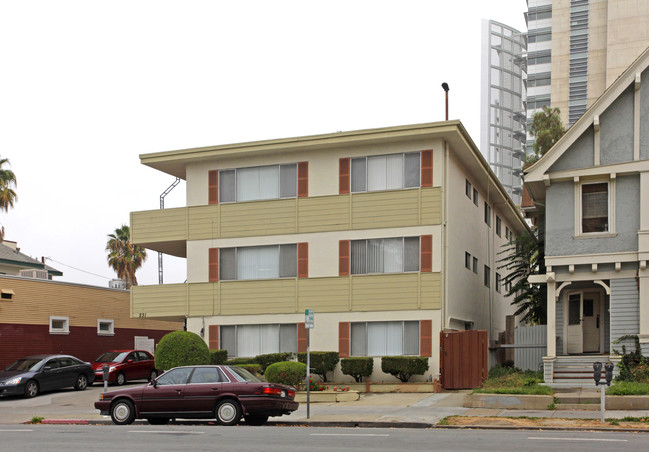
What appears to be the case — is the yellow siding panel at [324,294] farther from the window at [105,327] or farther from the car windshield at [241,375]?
the window at [105,327]

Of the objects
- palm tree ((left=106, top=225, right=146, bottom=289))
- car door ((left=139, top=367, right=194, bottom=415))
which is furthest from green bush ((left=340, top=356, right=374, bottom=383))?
palm tree ((left=106, top=225, right=146, bottom=289))

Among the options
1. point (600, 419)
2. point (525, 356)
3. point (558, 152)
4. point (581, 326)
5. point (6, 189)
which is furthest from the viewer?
point (6, 189)

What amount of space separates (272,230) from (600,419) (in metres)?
15.5

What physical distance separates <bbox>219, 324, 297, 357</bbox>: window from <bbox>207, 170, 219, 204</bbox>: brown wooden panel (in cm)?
482

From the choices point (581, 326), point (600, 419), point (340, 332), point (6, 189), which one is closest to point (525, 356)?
point (581, 326)

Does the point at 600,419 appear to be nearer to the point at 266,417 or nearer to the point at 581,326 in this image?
the point at 266,417

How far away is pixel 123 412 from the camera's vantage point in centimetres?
1948

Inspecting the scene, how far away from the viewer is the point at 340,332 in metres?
29.6

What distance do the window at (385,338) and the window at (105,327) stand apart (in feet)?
48.8

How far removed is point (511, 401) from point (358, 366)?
791 cm

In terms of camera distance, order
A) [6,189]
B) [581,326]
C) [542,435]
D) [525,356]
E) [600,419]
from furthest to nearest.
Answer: [6,189]
[525,356]
[581,326]
[600,419]
[542,435]

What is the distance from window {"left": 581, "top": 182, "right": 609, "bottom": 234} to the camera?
2627 centimetres

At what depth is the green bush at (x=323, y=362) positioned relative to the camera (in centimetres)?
2862

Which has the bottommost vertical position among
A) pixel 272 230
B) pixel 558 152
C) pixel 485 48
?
pixel 272 230
